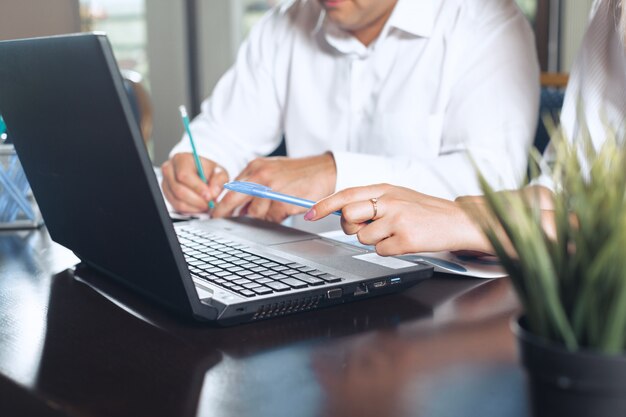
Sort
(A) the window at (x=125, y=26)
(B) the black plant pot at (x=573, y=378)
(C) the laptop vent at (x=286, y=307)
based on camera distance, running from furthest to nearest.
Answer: (A) the window at (x=125, y=26)
(C) the laptop vent at (x=286, y=307)
(B) the black plant pot at (x=573, y=378)

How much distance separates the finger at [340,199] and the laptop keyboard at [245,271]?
5cm

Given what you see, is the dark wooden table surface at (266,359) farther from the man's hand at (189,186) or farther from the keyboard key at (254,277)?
the man's hand at (189,186)

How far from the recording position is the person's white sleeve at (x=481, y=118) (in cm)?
124

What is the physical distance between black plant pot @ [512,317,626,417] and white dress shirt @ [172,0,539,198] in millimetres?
804

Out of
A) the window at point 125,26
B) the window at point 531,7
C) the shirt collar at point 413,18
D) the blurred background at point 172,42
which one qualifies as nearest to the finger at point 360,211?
the shirt collar at point 413,18

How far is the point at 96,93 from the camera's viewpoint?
57 centimetres

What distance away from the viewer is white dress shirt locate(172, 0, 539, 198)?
4.22 feet

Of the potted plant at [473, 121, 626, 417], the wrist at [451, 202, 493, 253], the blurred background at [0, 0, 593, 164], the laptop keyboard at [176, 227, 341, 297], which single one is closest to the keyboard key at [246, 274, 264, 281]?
the laptop keyboard at [176, 227, 341, 297]

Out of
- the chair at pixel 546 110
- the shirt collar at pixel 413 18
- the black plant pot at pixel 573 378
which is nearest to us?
the black plant pot at pixel 573 378

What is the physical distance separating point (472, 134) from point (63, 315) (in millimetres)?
841

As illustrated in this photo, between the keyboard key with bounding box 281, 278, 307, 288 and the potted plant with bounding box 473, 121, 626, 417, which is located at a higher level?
the potted plant with bounding box 473, 121, 626, 417

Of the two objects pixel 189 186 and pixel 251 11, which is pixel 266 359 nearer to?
pixel 189 186

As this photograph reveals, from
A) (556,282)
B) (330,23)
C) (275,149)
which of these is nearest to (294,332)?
(556,282)

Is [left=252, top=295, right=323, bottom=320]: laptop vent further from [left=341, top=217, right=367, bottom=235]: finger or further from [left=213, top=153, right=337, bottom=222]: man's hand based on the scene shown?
[left=213, top=153, right=337, bottom=222]: man's hand
